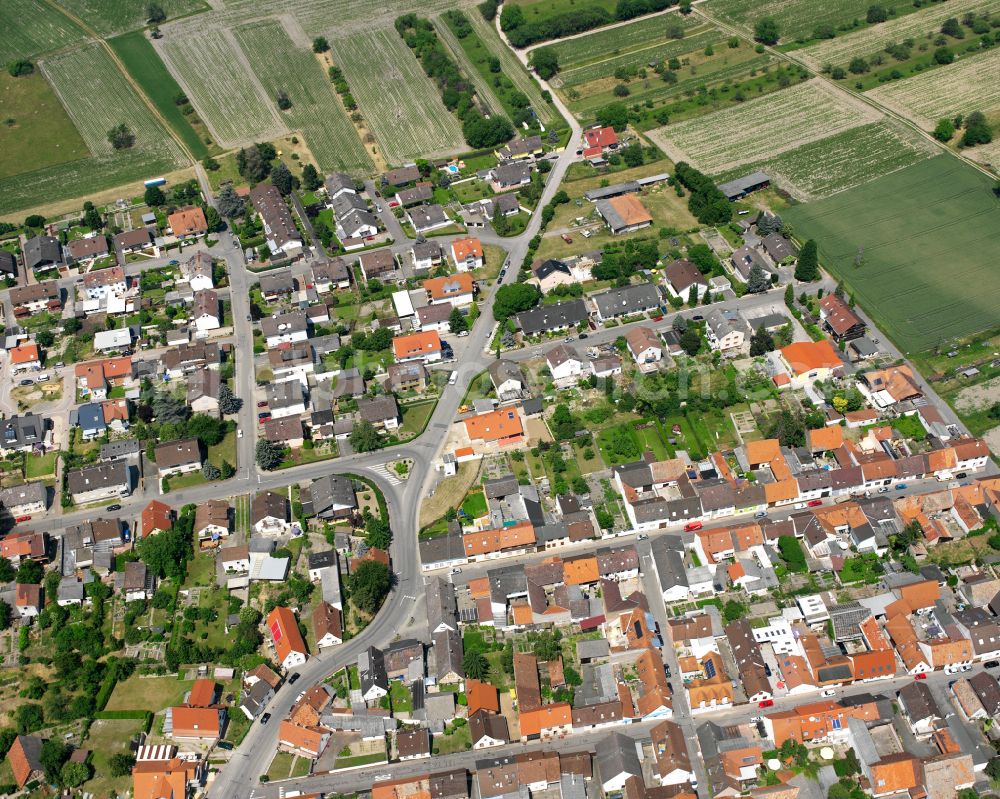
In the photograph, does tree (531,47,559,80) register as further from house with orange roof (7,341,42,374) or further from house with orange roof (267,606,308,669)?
house with orange roof (267,606,308,669)

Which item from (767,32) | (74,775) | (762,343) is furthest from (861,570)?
(767,32)

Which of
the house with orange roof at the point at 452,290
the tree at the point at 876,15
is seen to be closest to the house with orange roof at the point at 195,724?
the house with orange roof at the point at 452,290

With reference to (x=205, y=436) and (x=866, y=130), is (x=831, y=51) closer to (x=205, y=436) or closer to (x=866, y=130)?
(x=866, y=130)

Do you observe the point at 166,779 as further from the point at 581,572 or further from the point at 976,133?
the point at 976,133

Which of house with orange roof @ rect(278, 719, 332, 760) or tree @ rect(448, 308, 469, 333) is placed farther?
tree @ rect(448, 308, 469, 333)

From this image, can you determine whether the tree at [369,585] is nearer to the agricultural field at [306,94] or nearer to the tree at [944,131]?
the agricultural field at [306,94]

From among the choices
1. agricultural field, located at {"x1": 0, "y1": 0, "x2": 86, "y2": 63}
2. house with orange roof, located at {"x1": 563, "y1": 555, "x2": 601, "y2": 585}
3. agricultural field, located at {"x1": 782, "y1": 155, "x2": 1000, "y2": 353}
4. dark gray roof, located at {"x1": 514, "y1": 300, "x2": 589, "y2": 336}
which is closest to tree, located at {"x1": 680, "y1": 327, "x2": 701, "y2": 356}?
dark gray roof, located at {"x1": 514, "y1": 300, "x2": 589, "y2": 336}

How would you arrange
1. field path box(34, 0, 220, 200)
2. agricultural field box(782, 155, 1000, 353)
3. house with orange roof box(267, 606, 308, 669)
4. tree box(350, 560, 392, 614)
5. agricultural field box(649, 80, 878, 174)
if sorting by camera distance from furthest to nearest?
field path box(34, 0, 220, 200) < agricultural field box(649, 80, 878, 174) < agricultural field box(782, 155, 1000, 353) < tree box(350, 560, 392, 614) < house with orange roof box(267, 606, 308, 669)
